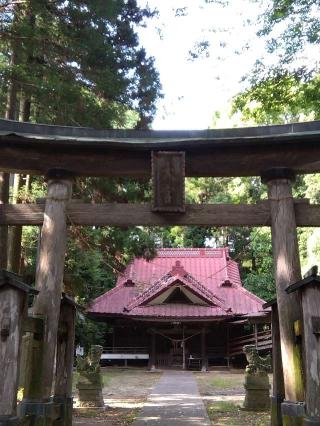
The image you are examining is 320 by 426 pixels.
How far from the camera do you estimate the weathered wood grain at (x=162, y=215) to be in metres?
6.29

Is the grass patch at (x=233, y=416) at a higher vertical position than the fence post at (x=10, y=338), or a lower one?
lower

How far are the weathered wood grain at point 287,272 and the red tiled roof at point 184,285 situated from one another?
1340 cm

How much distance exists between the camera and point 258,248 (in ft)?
93.0

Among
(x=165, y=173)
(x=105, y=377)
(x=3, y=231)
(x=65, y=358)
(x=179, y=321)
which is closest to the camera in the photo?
(x=165, y=173)

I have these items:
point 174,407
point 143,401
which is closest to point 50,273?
point 174,407

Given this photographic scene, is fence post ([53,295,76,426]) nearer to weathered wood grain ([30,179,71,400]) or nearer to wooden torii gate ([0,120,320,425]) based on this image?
weathered wood grain ([30,179,71,400])

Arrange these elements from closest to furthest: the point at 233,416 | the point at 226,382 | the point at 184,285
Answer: the point at 233,416 → the point at 226,382 → the point at 184,285

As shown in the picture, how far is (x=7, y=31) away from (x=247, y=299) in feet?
54.2

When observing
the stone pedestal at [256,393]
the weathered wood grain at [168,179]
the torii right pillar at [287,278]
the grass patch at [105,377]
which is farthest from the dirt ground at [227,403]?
the weathered wood grain at [168,179]

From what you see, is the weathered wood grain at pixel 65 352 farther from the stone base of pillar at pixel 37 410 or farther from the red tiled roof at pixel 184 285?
the red tiled roof at pixel 184 285

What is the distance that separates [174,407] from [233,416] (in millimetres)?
1463

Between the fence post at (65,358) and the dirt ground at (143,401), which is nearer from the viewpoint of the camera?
the fence post at (65,358)

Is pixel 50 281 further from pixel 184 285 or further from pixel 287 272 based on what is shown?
pixel 184 285

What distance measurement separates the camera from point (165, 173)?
6.32m
